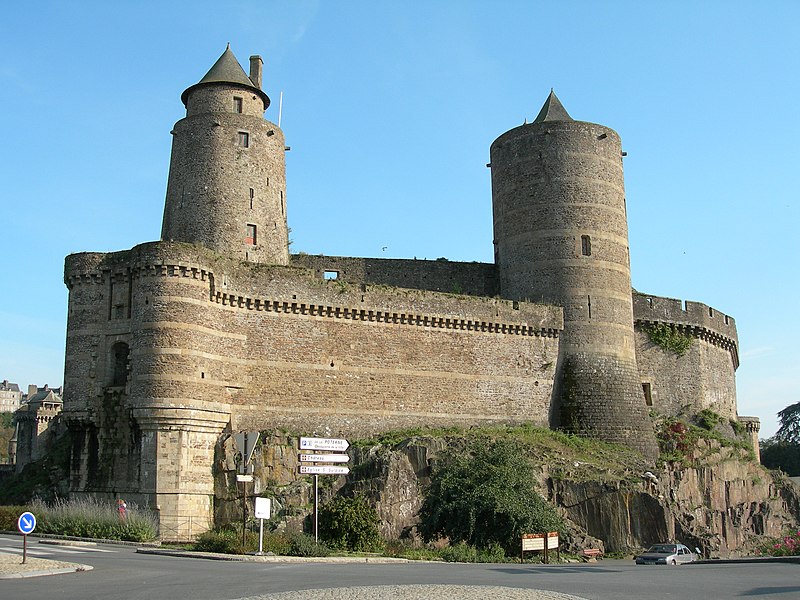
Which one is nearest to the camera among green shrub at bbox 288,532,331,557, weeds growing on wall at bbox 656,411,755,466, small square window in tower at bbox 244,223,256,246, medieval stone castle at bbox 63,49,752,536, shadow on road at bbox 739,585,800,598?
shadow on road at bbox 739,585,800,598

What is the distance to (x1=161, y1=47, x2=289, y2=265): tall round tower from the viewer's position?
3809cm

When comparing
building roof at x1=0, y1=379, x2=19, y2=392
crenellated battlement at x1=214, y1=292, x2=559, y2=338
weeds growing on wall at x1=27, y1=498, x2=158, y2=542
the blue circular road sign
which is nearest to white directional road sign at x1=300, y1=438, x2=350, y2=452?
weeds growing on wall at x1=27, y1=498, x2=158, y2=542

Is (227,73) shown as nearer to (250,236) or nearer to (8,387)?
(250,236)

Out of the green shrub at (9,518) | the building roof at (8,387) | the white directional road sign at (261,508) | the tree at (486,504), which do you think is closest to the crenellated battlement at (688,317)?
the tree at (486,504)

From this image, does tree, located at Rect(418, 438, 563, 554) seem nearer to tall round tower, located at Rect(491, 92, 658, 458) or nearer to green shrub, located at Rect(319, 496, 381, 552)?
green shrub, located at Rect(319, 496, 381, 552)

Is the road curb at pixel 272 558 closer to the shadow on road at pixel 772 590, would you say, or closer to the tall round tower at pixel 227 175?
the shadow on road at pixel 772 590

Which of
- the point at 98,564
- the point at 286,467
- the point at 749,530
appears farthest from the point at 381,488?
the point at 749,530

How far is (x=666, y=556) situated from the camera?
28.6 meters

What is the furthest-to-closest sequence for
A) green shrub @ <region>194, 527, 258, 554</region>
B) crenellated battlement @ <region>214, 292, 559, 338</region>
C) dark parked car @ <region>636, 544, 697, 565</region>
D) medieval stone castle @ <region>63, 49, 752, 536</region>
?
1. crenellated battlement @ <region>214, 292, 559, 338</region>
2. medieval stone castle @ <region>63, 49, 752, 536</region>
3. dark parked car @ <region>636, 544, 697, 565</region>
4. green shrub @ <region>194, 527, 258, 554</region>

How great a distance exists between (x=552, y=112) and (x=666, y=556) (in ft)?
76.4

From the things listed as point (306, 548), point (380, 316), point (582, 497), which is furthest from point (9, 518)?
point (582, 497)

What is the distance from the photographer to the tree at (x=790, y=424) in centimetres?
8969

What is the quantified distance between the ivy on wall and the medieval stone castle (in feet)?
1.21

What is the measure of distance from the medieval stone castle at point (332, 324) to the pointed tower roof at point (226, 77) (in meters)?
0.10
